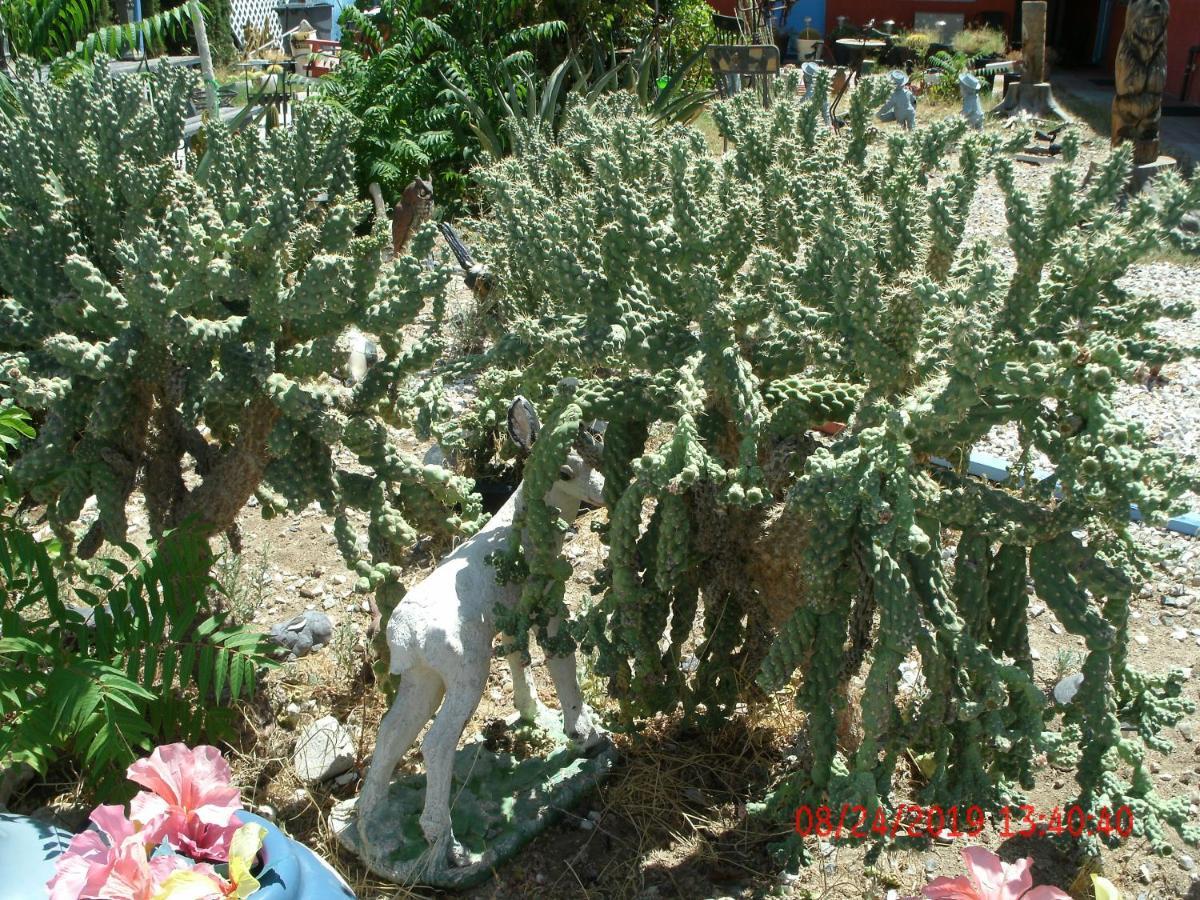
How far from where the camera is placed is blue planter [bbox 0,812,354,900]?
216 cm

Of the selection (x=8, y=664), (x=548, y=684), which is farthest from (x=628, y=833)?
(x=8, y=664)

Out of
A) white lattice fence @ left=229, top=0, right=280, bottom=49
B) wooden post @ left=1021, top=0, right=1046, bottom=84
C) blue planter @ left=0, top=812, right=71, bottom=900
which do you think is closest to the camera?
blue planter @ left=0, top=812, right=71, bottom=900

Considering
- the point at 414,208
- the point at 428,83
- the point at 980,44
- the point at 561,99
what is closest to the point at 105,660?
the point at 414,208

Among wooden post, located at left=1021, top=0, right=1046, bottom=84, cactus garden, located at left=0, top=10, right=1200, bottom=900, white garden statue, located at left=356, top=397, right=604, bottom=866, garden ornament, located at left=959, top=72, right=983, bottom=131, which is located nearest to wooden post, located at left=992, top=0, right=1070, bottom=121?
wooden post, located at left=1021, top=0, right=1046, bottom=84

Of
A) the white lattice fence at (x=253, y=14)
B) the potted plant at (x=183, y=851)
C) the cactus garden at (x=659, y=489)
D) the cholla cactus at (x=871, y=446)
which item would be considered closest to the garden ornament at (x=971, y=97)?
the cactus garden at (x=659, y=489)

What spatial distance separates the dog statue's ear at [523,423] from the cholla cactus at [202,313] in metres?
0.28

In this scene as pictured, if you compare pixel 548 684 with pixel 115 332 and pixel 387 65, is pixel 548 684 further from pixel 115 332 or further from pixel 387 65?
pixel 387 65

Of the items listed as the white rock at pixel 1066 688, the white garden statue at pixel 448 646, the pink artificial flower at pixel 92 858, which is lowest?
the white rock at pixel 1066 688

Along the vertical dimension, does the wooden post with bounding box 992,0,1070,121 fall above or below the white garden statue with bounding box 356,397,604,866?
below

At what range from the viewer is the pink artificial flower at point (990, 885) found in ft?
6.82

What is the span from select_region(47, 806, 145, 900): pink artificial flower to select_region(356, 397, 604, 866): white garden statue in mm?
990

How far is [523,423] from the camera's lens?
306 cm
